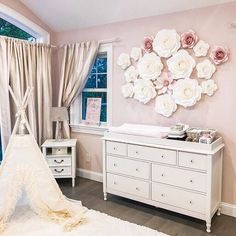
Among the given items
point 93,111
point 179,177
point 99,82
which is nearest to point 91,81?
point 99,82

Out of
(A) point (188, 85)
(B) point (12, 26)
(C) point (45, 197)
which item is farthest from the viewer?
(B) point (12, 26)

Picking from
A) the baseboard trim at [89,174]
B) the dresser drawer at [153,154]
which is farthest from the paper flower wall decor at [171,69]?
the baseboard trim at [89,174]

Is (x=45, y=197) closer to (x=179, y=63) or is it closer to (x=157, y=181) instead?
(x=157, y=181)

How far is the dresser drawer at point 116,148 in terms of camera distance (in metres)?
3.11

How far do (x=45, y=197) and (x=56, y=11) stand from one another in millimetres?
2618

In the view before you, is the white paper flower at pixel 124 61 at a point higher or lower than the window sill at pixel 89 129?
higher

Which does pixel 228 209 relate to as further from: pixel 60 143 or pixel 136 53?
pixel 60 143

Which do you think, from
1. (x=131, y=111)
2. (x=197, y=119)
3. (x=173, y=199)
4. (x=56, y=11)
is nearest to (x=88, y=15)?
(x=56, y=11)

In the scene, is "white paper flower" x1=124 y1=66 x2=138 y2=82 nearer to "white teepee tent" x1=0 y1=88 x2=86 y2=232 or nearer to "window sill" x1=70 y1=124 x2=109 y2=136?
"window sill" x1=70 y1=124 x2=109 y2=136

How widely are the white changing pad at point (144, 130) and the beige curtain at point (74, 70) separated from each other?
113cm

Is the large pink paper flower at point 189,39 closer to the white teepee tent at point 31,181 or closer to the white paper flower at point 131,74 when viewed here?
the white paper flower at point 131,74

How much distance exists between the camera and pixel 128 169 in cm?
310

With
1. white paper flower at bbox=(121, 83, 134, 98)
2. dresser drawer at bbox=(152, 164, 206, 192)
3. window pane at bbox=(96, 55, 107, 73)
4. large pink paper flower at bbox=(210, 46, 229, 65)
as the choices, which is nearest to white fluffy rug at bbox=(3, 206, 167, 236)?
dresser drawer at bbox=(152, 164, 206, 192)

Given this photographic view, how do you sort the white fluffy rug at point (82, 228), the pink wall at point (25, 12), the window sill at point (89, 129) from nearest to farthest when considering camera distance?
the white fluffy rug at point (82, 228), the pink wall at point (25, 12), the window sill at point (89, 129)
